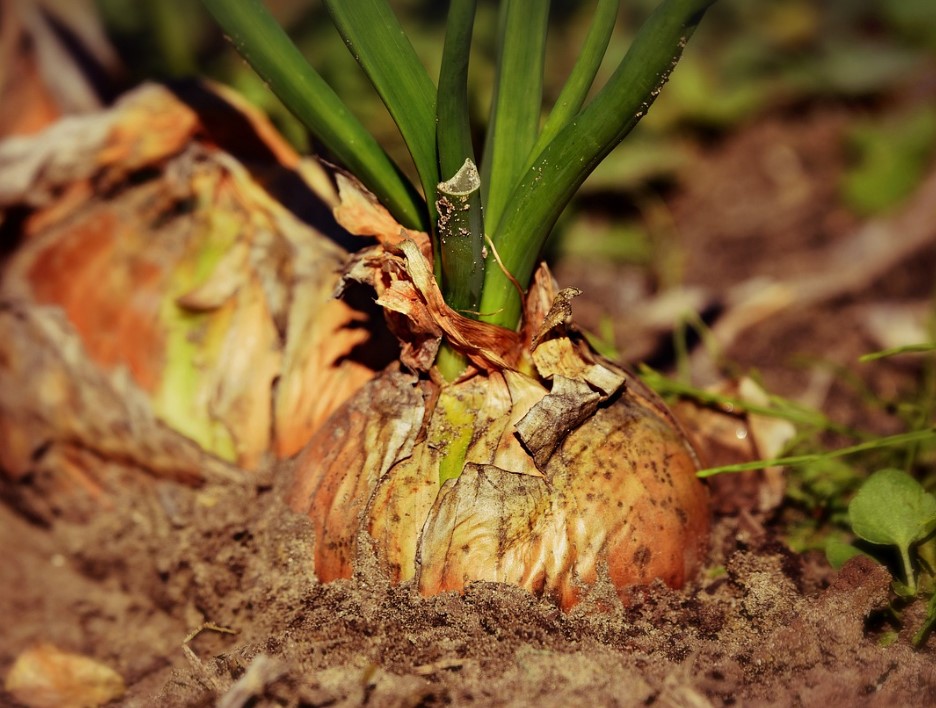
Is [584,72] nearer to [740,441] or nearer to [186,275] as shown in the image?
[740,441]

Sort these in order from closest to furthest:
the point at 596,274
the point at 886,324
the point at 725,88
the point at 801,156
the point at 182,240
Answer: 1. the point at 182,240
2. the point at 886,324
3. the point at 596,274
4. the point at 801,156
5. the point at 725,88

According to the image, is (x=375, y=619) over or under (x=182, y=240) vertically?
under

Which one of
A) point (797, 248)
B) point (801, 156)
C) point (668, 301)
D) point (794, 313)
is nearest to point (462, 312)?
point (668, 301)

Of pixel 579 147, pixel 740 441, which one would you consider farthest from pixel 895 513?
pixel 579 147

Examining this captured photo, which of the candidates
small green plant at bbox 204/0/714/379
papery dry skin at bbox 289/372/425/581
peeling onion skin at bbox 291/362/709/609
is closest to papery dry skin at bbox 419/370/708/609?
peeling onion skin at bbox 291/362/709/609

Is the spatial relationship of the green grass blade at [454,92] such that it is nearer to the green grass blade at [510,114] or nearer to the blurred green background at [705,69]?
the green grass blade at [510,114]

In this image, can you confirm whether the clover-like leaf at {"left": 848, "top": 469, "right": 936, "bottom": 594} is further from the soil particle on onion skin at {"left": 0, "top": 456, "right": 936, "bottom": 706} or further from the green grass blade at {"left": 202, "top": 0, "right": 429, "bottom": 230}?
the green grass blade at {"left": 202, "top": 0, "right": 429, "bottom": 230}

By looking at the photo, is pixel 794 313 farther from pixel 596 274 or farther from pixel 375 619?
pixel 375 619

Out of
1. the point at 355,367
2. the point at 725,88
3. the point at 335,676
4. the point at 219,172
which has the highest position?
the point at 725,88
